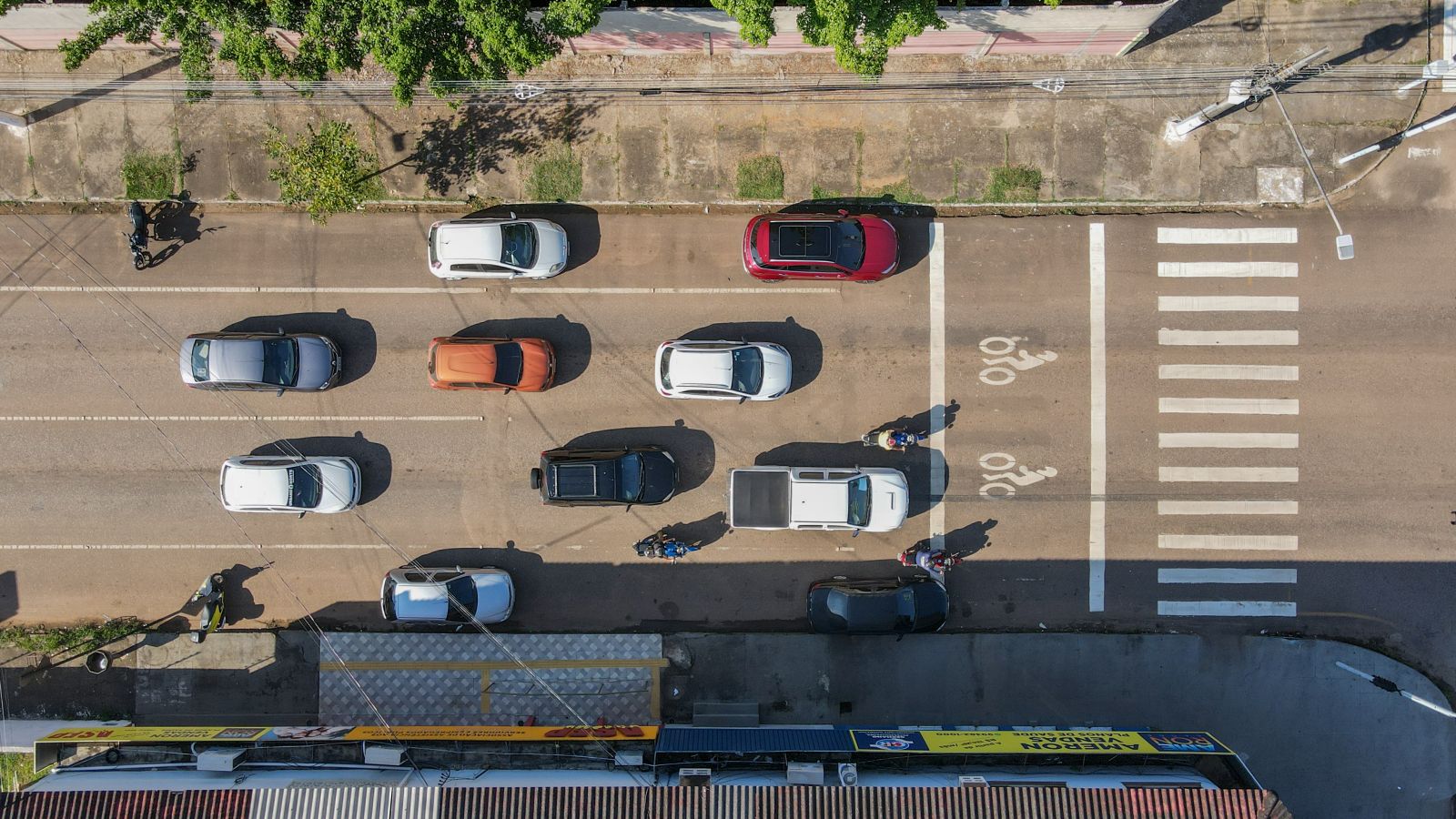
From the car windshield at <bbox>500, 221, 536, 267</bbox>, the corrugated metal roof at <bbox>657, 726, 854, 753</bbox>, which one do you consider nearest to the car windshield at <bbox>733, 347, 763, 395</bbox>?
the car windshield at <bbox>500, 221, 536, 267</bbox>

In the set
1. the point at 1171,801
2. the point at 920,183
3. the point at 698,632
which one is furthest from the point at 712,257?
the point at 1171,801

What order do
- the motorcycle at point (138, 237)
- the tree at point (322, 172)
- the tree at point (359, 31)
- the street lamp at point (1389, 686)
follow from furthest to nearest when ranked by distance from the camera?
1. the street lamp at point (1389, 686)
2. the motorcycle at point (138, 237)
3. the tree at point (322, 172)
4. the tree at point (359, 31)

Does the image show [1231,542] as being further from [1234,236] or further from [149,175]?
[149,175]

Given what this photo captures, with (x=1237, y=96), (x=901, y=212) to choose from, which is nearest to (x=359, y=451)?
(x=901, y=212)

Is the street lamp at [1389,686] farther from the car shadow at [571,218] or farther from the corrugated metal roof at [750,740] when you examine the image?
the car shadow at [571,218]

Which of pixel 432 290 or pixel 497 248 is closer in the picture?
pixel 497 248

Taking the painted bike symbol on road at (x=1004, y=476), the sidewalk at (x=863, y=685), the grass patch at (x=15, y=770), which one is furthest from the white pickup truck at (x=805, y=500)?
the grass patch at (x=15, y=770)

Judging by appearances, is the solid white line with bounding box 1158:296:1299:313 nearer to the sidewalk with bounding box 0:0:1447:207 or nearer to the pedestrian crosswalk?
the pedestrian crosswalk
